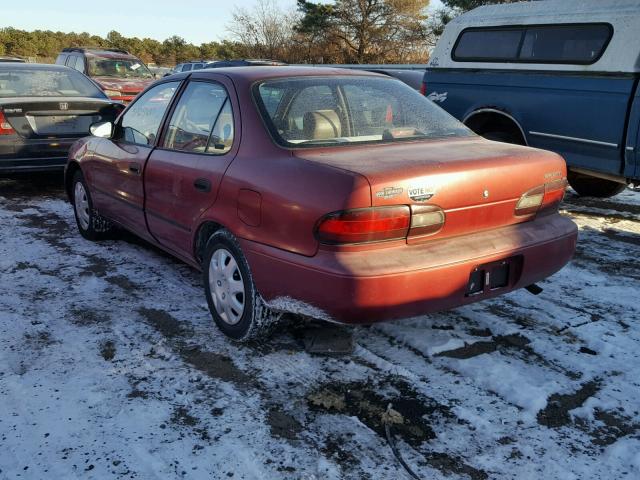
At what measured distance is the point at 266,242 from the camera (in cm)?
294

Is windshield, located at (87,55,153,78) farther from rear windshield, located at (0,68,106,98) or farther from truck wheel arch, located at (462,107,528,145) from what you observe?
truck wheel arch, located at (462,107,528,145)

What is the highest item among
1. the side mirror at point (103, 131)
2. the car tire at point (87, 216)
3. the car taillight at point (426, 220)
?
the side mirror at point (103, 131)

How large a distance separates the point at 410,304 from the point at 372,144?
970 mm

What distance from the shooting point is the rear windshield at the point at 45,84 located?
7.32 meters

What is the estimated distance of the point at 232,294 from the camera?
131 inches

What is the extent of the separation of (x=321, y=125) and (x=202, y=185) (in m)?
0.77

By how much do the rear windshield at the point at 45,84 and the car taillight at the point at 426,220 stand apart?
6.16 m

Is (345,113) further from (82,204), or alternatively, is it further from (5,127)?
(5,127)

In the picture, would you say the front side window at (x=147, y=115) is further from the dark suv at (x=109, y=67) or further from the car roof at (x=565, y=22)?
the dark suv at (x=109, y=67)

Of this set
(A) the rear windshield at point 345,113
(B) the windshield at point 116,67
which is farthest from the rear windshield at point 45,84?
(B) the windshield at point 116,67

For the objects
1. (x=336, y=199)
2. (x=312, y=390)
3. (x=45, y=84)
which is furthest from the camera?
(x=45, y=84)

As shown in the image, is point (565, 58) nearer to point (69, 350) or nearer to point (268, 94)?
point (268, 94)

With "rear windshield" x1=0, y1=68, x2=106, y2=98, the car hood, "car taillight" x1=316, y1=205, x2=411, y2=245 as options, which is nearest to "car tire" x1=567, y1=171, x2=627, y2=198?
"car taillight" x1=316, y1=205, x2=411, y2=245

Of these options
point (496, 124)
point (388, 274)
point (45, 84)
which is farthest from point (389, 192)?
point (45, 84)
